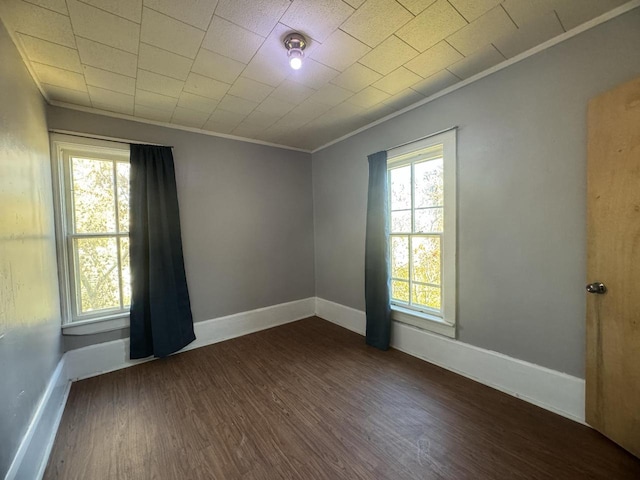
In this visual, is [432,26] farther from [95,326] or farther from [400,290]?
[95,326]

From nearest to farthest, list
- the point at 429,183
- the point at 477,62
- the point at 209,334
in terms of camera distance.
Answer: the point at 477,62
the point at 429,183
the point at 209,334

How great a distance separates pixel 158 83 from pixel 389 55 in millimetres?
1829

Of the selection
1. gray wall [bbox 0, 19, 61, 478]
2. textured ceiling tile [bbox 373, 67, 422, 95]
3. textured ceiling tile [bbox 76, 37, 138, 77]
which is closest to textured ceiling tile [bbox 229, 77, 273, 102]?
textured ceiling tile [bbox 76, 37, 138, 77]

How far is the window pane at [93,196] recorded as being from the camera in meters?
2.46

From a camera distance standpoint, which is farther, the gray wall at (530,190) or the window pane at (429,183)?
the window pane at (429,183)

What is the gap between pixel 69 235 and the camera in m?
2.39

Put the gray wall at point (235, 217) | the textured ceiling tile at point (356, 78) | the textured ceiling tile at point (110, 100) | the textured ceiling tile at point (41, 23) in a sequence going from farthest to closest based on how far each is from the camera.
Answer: the gray wall at point (235, 217) < the textured ceiling tile at point (110, 100) < the textured ceiling tile at point (356, 78) < the textured ceiling tile at point (41, 23)

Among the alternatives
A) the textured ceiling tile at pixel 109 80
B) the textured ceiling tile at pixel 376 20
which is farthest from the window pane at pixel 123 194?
the textured ceiling tile at pixel 376 20

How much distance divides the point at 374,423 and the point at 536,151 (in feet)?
7.42

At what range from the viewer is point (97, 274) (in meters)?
2.57

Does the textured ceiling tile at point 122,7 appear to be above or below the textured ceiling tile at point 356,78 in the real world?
below

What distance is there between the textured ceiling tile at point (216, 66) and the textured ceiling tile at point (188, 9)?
251 mm

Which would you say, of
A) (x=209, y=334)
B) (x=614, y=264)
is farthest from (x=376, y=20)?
(x=209, y=334)

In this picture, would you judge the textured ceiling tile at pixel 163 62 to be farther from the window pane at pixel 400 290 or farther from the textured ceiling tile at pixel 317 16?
the window pane at pixel 400 290
